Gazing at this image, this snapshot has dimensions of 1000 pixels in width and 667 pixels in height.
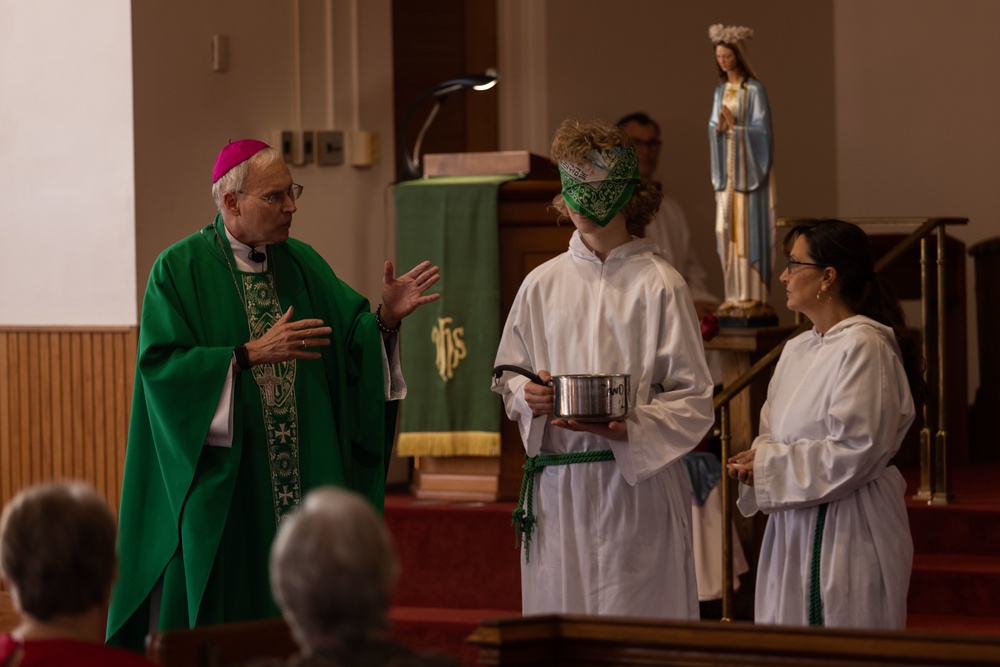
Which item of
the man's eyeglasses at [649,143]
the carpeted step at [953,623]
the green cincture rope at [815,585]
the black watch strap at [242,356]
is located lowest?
the carpeted step at [953,623]

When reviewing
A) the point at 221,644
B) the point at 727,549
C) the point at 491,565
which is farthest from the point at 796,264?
the point at 491,565

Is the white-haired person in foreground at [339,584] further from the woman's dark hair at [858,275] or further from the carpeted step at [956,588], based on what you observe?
the carpeted step at [956,588]

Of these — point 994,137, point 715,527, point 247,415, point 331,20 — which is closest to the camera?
point 247,415

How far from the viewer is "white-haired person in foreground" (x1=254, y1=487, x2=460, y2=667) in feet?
6.01

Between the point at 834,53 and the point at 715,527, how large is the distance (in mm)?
4328

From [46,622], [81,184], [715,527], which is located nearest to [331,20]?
[81,184]

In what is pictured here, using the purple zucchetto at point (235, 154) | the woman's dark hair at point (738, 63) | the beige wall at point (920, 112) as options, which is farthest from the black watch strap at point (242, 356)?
the beige wall at point (920, 112)

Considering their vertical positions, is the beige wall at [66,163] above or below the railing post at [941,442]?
above

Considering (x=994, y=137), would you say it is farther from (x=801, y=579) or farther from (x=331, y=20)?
(x=801, y=579)

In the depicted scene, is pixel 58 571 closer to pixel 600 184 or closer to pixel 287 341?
pixel 287 341

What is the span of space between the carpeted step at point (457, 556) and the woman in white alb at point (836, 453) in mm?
2168

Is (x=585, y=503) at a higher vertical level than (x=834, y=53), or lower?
lower

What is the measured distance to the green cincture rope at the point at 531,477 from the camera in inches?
153

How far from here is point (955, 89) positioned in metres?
8.79
